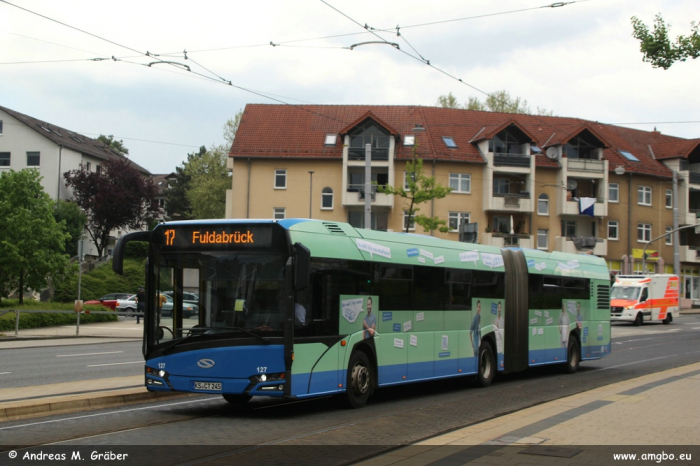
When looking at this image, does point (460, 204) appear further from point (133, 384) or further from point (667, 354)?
point (133, 384)

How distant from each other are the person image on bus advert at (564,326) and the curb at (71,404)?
1069 centimetres

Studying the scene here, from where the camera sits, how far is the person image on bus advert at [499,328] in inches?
699

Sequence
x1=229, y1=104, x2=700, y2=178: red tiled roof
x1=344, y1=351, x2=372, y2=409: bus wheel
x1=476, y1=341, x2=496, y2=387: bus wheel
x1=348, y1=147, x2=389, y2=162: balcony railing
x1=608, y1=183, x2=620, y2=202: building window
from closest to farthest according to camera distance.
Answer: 1. x1=344, y1=351, x2=372, y2=409: bus wheel
2. x1=476, y1=341, x2=496, y2=387: bus wheel
3. x1=348, y1=147, x2=389, y2=162: balcony railing
4. x1=229, y1=104, x2=700, y2=178: red tiled roof
5. x1=608, y1=183, x2=620, y2=202: building window

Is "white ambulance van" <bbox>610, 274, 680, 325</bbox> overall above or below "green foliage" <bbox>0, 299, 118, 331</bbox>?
above

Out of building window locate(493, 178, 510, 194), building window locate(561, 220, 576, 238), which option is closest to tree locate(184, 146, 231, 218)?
building window locate(493, 178, 510, 194)

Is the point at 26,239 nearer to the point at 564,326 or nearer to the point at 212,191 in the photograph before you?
the point at 564,326

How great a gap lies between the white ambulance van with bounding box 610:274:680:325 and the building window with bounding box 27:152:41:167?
49720 millimetres

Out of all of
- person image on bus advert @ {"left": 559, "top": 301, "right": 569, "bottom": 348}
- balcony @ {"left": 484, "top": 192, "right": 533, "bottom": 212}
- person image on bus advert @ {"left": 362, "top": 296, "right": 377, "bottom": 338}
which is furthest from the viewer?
balcony @ {"left": 484, "top": 192, "right": 533, "bottom": 212}

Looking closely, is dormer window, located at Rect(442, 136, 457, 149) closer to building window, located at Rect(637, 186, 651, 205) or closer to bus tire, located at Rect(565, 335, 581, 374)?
building window, located at Rect(637, 186, 651, 205)

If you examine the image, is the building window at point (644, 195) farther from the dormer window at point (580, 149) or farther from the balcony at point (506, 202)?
the balcony at point (506, 202)

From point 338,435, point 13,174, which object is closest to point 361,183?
point 13,174

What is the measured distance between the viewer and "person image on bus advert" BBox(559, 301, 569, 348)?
20380mm

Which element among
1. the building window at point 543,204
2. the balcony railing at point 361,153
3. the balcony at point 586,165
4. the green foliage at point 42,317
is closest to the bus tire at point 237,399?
the green foliage at point 42,317

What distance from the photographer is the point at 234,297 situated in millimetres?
11453
